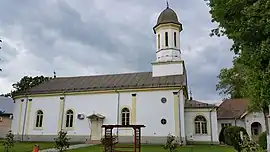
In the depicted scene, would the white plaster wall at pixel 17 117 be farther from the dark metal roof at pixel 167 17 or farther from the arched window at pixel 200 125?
the arched window at pixel 200 125

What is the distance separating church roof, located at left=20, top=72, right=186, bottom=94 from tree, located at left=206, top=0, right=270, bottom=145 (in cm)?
1260

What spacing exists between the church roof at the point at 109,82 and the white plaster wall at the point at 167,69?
1.65 feet

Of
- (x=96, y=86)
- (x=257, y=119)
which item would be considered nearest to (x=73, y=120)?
(x=96, y=86)

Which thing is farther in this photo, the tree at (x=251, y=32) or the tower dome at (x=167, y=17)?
the tower dome at (x=167, y=17)

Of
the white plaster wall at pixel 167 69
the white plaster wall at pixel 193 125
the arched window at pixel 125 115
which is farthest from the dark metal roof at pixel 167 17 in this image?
the arched window at pixel 125 115

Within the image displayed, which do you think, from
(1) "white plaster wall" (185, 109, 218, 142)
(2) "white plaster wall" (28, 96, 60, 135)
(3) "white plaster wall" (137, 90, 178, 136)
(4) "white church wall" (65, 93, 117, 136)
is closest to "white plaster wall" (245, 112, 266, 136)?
(1) "white plaster wall" (185, 109, 218, 142)

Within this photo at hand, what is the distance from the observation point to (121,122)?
2475 cm

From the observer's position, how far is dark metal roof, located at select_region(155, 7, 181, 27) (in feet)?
88.4

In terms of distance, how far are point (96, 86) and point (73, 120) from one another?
424cm

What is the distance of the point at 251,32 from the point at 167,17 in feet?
57.9

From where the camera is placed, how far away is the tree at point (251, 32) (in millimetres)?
9531

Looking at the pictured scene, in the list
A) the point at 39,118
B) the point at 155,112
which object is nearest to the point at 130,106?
the point at 155,112

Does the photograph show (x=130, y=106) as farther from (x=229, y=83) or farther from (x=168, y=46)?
(x=229, y=83)

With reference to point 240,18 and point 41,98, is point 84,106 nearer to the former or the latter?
point 41,98
